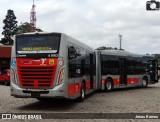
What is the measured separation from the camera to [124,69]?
28359mm

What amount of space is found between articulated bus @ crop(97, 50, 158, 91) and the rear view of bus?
10051mm

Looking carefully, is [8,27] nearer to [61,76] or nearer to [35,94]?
[35,94]

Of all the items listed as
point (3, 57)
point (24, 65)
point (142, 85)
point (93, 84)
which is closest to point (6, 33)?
point (3, 57)

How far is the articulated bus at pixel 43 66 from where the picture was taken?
1521 cm

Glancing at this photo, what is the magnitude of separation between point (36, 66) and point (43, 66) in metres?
0.32

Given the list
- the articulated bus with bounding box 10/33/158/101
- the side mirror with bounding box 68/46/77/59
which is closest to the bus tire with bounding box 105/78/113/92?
the articulated bus with bounding box 10/33/158/101

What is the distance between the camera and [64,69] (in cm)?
1525

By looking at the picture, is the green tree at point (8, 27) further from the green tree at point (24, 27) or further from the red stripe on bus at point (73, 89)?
the red stripe on bus at point (73, 89)

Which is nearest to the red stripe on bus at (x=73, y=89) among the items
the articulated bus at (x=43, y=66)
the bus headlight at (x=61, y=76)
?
the articulated bus at (x=43, y=66)

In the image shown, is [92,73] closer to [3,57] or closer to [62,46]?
[62,46]

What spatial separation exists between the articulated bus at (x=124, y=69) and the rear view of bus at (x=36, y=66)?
10.1 meters

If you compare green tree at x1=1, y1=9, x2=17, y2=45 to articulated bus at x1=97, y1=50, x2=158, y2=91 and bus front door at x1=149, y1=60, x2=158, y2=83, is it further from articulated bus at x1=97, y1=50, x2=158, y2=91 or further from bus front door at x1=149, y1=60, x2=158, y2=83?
articulated bus at x1=97, y1=50, x2=158, y2=91

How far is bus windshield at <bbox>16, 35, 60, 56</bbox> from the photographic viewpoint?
15438mm

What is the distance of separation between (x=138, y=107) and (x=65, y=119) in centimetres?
485
